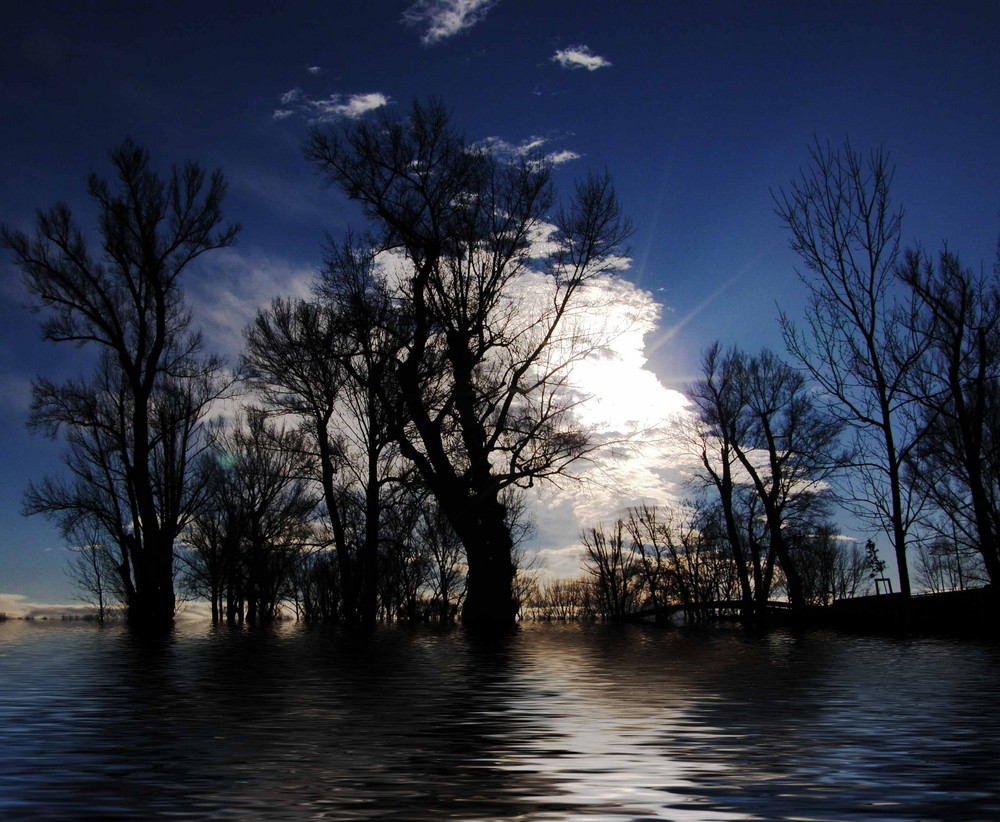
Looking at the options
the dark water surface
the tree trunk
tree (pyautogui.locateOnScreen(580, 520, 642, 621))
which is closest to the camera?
the dark water surface

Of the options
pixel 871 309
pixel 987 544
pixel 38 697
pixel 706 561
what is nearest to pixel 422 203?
pixel 871 309

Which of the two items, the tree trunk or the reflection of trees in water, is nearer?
the reflection of trees in water

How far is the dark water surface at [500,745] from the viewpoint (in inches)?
58.0

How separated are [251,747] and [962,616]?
14462mm

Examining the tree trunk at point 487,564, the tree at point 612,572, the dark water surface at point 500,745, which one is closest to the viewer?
the dark water surface at point 500,745

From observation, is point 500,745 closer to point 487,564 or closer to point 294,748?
point 294,748

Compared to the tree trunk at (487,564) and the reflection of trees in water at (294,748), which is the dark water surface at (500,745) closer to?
the reflection of trees in water at (294,748)

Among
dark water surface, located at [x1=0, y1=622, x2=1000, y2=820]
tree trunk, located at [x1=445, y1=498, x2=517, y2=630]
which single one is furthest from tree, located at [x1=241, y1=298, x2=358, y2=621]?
dark water surface, located at [x1=0, y1=622, x2=1000, y2=820]

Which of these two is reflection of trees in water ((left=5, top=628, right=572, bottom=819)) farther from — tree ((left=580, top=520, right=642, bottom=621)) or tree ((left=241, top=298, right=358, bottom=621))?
tree ((left=580, top=520, right=642, bottom=621))

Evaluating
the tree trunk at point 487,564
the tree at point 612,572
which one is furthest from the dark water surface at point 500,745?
the tree at point 612,572

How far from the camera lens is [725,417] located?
32406 mm

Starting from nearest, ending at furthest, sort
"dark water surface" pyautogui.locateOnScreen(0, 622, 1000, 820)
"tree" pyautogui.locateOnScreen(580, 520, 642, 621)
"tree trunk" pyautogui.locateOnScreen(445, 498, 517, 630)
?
1. "dark water surface" pyautogui.locateOnScreen(0, 622, 1000, 820)
2. "tree trunk" pyautogui.locateOnScreen(445, 498, 517, 630)
3. "tree" pyautogui.locateOnScreen(580, 520, 642, 621)

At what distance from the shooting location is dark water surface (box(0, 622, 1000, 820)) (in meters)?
1.47

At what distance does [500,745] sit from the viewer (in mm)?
2248
